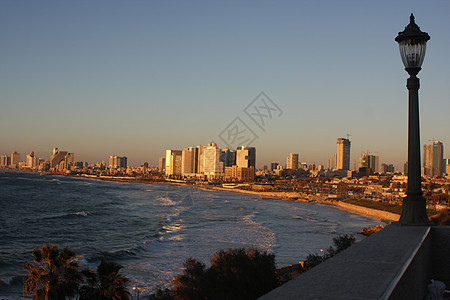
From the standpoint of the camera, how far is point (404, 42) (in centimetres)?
778

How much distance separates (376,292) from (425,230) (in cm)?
407

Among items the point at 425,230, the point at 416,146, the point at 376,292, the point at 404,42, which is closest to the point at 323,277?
the point at 376,292

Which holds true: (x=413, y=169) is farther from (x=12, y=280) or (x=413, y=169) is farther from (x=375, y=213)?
(x=375, y=213)

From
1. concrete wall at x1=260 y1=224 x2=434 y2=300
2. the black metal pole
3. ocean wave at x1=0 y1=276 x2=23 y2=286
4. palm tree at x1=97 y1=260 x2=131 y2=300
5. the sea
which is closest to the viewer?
concrete wall at x1=260 y1=224 x2=434 y2=300

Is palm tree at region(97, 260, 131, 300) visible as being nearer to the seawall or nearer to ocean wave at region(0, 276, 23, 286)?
ocean wave at region(0, 276, 23, 286)

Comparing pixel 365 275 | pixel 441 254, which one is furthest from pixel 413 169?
pixel 365 275

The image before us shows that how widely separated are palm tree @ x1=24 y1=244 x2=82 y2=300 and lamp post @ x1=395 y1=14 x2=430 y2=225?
334 inches

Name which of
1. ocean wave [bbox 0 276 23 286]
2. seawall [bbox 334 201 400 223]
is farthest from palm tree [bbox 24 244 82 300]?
seawall [bbox 334 201 400 223]

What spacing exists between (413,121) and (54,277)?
31.1 feet

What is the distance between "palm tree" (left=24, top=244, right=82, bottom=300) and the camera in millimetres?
10977

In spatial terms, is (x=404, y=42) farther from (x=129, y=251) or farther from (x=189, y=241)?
(x=189, y=241)

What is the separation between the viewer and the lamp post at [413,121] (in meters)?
7.32

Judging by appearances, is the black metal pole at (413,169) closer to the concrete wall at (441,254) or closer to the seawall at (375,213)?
the concrete wall at (441,254)

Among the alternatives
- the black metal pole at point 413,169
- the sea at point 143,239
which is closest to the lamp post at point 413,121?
the black metal pole at point 413,169
